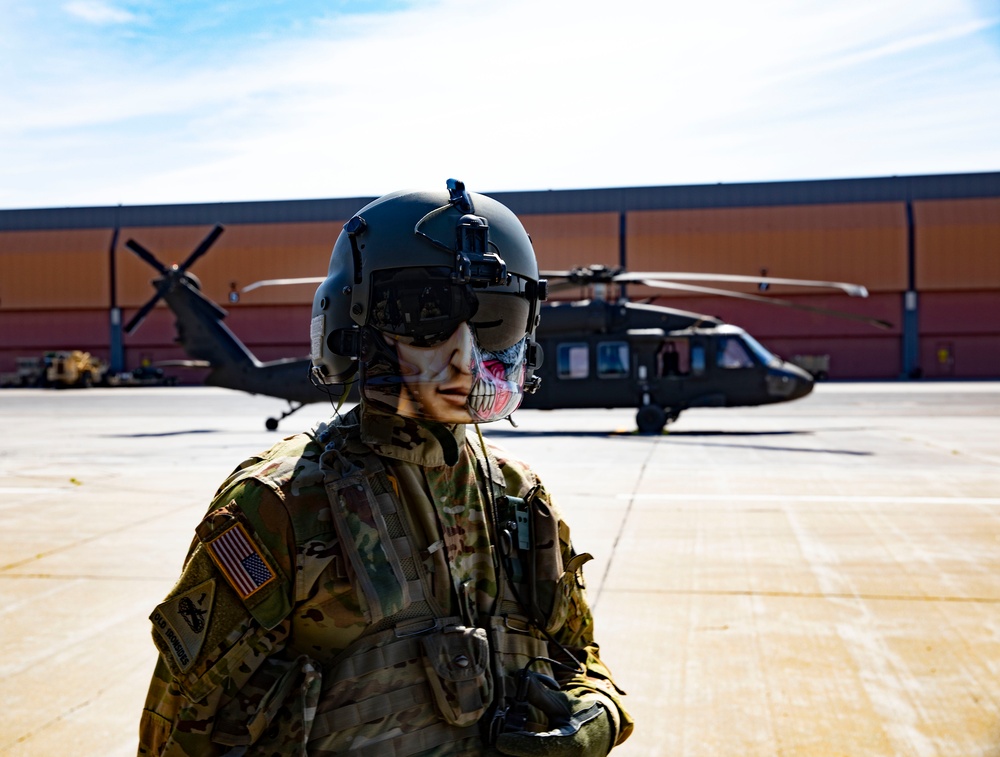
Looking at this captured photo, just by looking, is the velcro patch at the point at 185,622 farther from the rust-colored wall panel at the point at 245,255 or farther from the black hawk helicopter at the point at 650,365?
the rust-colored wall panel at the point at 245,255

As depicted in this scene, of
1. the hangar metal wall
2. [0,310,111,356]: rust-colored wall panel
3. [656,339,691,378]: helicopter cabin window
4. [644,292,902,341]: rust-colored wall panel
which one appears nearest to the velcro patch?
[656,339,691,378]: helicopter cabin window

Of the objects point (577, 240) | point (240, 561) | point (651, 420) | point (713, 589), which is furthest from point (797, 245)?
point (240, 561)

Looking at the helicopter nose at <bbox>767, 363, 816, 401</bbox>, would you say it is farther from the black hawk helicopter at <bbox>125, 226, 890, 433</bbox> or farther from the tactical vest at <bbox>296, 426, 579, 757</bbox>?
the tactical vest at <bbox>296, 426, 579, 757</bbox>

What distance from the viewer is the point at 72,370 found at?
43.8m

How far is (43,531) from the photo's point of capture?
7.95 meters

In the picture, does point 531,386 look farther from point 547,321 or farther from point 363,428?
point 547,321

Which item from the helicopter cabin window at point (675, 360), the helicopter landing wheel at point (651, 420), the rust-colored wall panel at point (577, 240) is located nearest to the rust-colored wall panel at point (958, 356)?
the rust-colored wall panel at point (577, 240)

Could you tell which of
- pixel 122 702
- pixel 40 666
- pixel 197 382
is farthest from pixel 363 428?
pixel 197 382

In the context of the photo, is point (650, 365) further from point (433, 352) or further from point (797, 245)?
point (797, 245)

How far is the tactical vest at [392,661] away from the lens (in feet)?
5.98

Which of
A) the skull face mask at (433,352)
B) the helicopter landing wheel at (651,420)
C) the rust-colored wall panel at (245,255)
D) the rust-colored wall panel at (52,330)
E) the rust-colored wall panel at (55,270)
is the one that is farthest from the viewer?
the rust-colored wall panel at (52,330)

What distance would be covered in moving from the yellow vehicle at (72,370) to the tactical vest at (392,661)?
46.3 metres

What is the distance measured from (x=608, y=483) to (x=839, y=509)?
2647 mm

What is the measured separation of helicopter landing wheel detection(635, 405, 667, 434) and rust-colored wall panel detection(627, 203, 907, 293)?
26750mm
